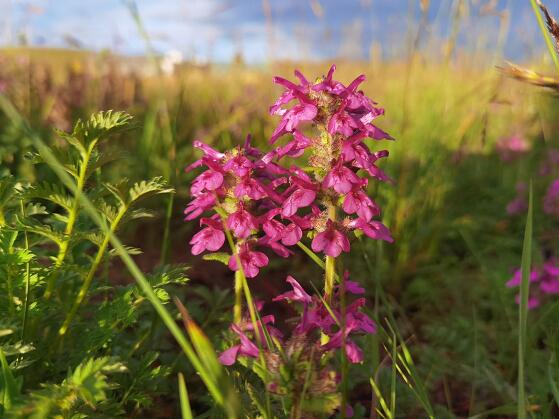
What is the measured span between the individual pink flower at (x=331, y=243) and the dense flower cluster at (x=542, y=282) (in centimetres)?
118

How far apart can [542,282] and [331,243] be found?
136 centimetres

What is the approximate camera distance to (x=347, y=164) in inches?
41.7

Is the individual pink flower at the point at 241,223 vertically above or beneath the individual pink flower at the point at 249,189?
beneath

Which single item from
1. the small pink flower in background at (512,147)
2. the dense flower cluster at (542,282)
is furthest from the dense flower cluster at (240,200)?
the small pink flower in background at (512,147)

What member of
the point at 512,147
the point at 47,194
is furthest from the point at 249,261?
the point at 512,147

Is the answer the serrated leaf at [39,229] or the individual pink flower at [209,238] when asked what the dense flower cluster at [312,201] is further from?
the serrated leaf at [39,229]

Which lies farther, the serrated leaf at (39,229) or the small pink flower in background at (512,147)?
the small pink flower in background at (512,147)

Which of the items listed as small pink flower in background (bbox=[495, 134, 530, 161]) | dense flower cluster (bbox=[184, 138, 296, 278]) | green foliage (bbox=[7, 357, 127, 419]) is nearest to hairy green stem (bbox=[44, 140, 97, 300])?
dense flower cluster (bbox=[184, 138, 296, 278])

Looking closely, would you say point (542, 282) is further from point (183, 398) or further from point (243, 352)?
point (183, 398)

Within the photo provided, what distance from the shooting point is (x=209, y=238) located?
1.12 metres

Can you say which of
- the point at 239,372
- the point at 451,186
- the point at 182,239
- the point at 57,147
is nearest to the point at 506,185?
the point at 451,186

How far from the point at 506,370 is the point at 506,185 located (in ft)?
6.13

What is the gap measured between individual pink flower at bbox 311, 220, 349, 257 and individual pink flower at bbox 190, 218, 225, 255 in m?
0.22

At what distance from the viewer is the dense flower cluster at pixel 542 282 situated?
197cm
